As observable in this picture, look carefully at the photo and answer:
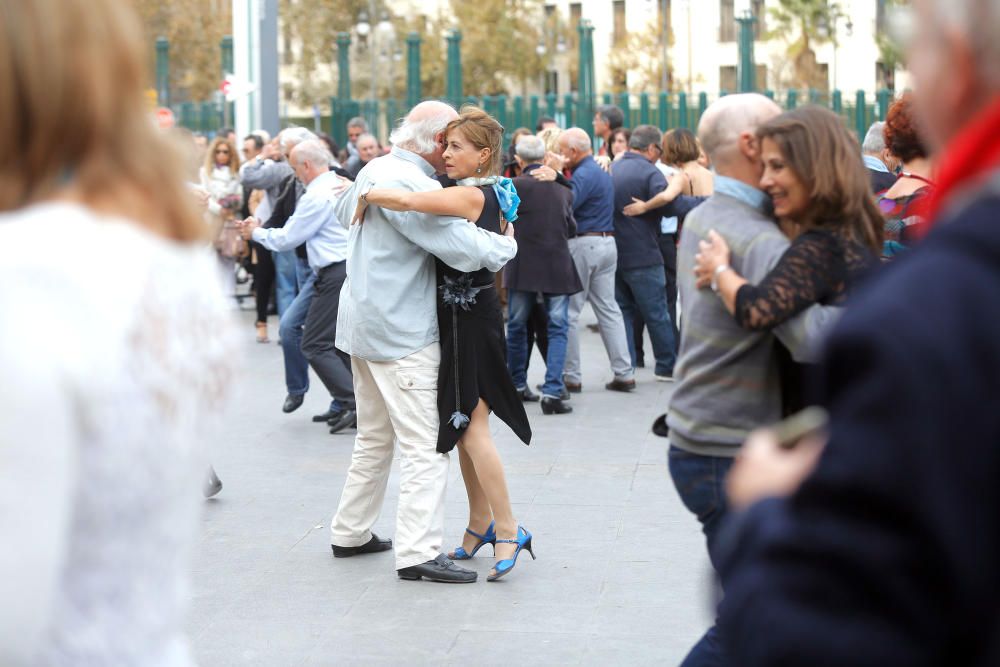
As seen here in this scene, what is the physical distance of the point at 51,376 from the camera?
1374 millimetres

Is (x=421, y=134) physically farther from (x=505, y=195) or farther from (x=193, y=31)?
(x=193, y=31)

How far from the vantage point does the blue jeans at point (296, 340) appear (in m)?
9.20

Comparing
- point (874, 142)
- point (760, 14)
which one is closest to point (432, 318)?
point (874, 142)

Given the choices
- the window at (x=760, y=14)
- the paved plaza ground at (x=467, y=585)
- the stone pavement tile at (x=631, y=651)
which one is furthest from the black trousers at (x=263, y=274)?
the window at (x=760, y=14)

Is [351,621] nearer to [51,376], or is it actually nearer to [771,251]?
[771,251]

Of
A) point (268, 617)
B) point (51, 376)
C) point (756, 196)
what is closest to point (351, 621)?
point (268, 617)

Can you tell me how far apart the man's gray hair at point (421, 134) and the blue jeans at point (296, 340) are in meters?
3.60

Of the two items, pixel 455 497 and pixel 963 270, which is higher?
pixel 963 270

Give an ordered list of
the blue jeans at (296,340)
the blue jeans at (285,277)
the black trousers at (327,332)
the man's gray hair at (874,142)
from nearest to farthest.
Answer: the man's gray hair at (874,142), the black trousers at (327,332), the blue jeans at (296,340), the blue jeans at (285,277)

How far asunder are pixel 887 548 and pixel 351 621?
13.5 ft

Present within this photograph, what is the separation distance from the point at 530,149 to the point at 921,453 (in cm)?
885

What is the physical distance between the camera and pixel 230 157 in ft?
49.1

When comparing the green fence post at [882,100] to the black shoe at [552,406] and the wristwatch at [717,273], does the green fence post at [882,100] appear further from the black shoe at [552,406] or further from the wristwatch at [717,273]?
the wristwatch at [717,273]

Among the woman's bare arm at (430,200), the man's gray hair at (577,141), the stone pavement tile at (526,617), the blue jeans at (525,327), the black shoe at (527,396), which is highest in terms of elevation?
the man's gray hair at (577,141)
